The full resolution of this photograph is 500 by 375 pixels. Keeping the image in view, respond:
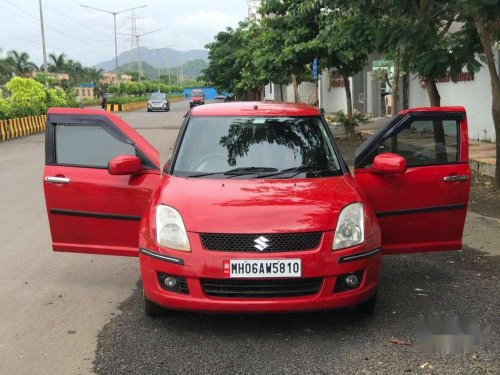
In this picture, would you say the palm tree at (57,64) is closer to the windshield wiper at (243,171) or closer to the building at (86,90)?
the building at (86,90)

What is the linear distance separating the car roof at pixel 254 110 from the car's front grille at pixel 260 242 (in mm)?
1574

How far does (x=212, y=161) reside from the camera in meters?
4.68

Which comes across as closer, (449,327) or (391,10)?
(449,327)

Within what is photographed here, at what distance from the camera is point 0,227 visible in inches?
297

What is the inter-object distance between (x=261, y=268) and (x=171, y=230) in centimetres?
68

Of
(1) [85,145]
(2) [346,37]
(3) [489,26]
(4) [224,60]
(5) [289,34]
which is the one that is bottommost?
(1) [85,145]

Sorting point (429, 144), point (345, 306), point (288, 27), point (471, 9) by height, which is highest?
point (288, 27)

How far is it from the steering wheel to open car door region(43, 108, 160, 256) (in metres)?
0.45

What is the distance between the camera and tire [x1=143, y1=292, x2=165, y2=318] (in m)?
4.29

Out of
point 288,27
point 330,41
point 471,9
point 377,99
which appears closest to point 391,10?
point 471,9

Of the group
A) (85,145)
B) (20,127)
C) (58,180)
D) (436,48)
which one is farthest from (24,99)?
(58,180)

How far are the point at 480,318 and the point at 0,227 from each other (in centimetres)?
599

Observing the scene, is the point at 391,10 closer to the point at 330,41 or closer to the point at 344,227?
the point at 330,41

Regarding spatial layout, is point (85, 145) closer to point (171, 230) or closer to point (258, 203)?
point (171, 230)
